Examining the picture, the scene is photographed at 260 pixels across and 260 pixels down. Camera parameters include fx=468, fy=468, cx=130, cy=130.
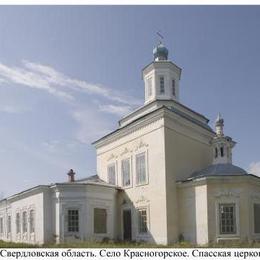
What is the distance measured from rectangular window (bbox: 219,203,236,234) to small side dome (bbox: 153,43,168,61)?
37.9ft

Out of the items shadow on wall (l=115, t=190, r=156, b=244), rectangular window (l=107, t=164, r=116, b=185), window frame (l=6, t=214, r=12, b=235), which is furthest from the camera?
window frame (l=6, t=214, r=12, b=235)

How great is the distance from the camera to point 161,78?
3081cm

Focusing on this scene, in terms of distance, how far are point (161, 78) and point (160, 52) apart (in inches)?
77.1

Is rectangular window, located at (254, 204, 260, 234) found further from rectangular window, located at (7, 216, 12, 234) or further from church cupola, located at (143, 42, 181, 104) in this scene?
rectangular window, located at (7, 216, 12, 234)

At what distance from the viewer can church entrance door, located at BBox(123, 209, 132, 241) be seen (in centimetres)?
2808

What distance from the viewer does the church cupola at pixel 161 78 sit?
30.5 metres

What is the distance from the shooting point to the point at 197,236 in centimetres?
2475

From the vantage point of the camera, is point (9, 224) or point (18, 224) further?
point (9, 224)

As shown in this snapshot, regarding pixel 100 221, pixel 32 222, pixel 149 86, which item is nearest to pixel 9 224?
pixel 32 222

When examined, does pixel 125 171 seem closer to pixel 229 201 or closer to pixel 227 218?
pixel 229 201

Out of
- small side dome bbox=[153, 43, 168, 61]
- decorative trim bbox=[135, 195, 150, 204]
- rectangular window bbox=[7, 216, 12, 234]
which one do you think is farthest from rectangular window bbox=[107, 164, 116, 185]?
rectangular window bbox=[7, 216, 12, 234]

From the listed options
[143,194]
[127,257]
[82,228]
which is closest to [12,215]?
[82,228]

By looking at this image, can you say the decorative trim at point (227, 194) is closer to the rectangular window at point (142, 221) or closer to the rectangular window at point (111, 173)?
the rectangular window at point (142, 221)

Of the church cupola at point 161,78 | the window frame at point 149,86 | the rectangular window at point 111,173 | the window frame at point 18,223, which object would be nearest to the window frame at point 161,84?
the church cupola at point 161,78
